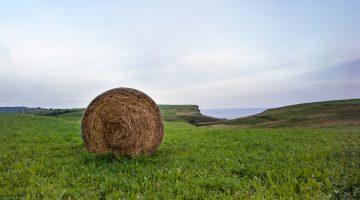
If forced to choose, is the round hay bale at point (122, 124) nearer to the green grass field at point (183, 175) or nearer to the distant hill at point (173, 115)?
the green grass field at point (183, 175)

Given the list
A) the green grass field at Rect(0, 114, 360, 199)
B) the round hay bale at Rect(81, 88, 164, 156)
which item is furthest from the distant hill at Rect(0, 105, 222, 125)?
the green grass field at Rect(0, 114, 360, 199)

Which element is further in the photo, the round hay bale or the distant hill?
the distant hill

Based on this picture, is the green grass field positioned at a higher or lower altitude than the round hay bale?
lower

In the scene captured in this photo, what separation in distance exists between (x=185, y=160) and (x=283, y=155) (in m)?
3.42

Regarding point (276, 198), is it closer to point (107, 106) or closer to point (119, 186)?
point (119, 186)

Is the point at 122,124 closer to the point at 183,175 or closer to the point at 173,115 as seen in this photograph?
the point at 183,175

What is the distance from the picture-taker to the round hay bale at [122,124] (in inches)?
505

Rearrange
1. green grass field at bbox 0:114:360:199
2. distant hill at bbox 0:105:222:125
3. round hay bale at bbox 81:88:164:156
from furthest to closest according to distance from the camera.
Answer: distant hill at bbox 0:105:222:125 < round hay bale at bbox 81:88:164:156 < green grass field at bbox 0:114:360:199

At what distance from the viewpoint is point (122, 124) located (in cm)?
1298

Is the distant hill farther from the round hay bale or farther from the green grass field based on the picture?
the green grass field

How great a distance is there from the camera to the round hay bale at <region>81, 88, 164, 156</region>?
1282 cm

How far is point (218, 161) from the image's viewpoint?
1151 centimetres

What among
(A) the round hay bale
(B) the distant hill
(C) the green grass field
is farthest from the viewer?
(B) the distant hill

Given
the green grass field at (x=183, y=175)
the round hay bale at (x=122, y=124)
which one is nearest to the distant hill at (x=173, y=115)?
the round hay bale at (x=122, y=124)
